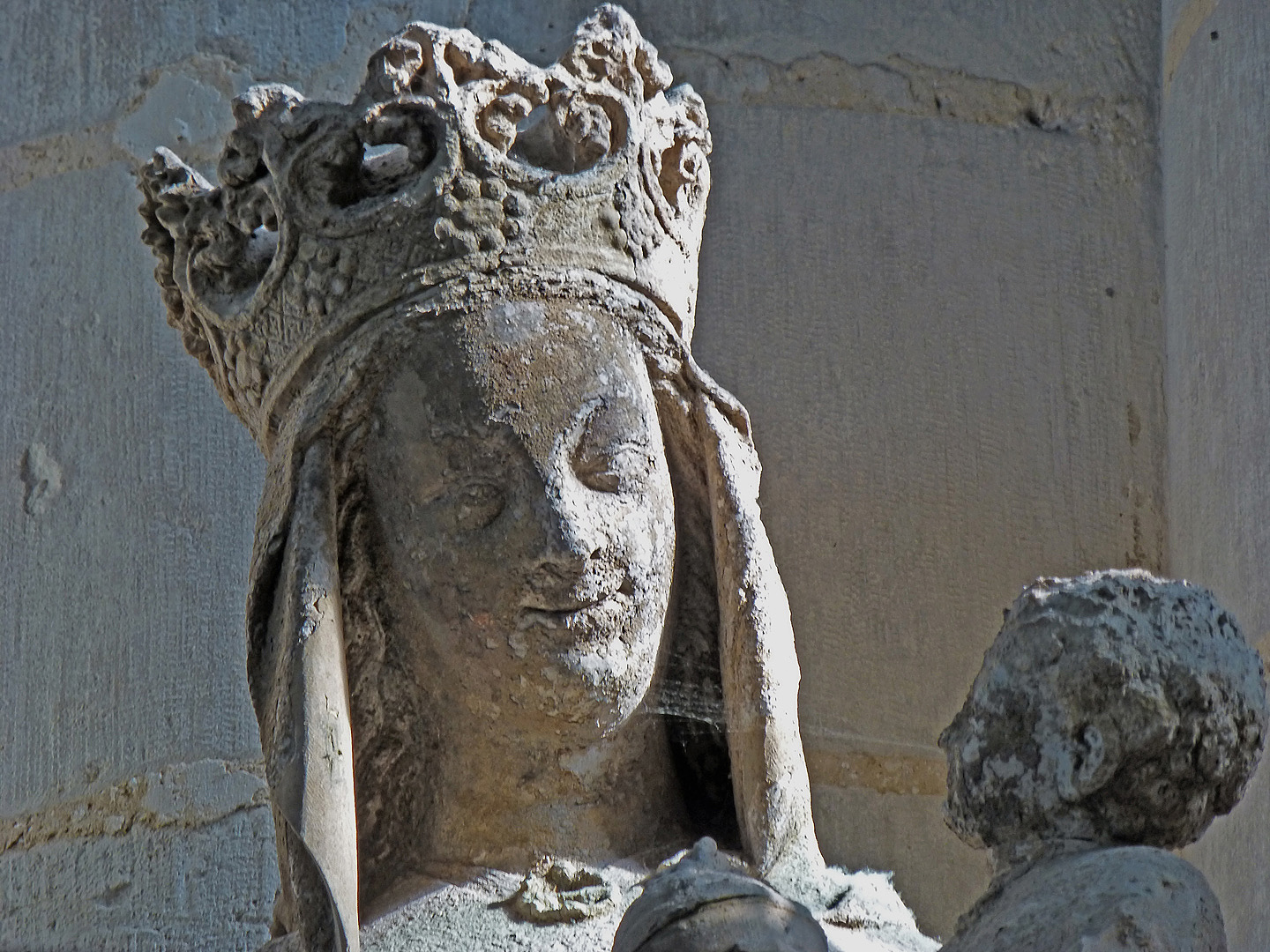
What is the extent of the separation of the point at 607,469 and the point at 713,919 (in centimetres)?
89

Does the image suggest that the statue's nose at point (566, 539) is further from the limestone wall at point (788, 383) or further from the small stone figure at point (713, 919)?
the limestone wall at point (788, 383)

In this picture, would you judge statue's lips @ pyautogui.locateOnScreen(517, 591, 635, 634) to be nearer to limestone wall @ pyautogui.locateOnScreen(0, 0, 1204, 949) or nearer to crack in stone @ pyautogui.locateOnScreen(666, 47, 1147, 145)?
limestone wall @ pyautogui.locateOnScreen(0, 0, 1204, 949)

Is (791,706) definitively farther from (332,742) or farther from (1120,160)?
(1120,160)

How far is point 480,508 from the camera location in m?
3.00

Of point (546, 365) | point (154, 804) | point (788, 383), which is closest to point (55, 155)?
point (154, 804)

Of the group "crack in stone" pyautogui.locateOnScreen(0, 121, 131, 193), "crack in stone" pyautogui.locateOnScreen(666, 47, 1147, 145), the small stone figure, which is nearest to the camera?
the small stone figure

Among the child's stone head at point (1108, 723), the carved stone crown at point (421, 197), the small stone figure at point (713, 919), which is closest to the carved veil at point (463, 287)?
the carved stone crown at point (421, 197)

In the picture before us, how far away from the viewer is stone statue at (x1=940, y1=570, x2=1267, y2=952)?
Result: 209 centimetres

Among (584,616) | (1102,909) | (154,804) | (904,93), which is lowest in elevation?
Answer: (154,804)

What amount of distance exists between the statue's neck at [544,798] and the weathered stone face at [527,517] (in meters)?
0.02

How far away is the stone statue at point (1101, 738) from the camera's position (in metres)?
2.09

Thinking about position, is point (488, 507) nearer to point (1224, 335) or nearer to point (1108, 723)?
point (1108, 723)

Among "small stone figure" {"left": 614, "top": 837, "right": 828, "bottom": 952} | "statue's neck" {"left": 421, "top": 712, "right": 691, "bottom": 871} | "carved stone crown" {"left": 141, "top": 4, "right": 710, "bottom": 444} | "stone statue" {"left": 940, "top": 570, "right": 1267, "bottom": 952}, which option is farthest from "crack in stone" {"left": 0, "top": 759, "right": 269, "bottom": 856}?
"stone statue" {"left": 940, "top": 570, "right": 1267, "bottom": 952}

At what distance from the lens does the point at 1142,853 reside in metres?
2.04
